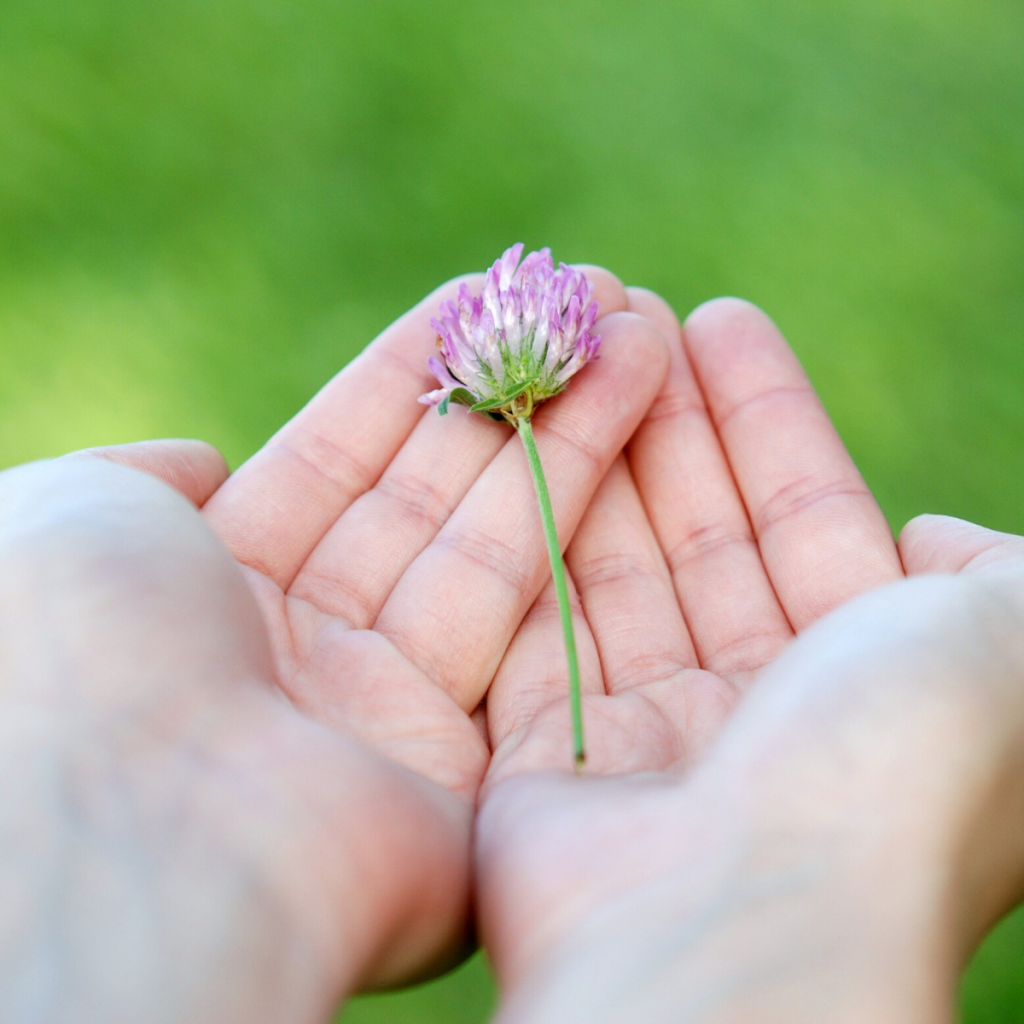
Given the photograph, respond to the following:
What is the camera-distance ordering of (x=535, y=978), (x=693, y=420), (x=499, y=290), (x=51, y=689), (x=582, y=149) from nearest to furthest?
1. (x=535, y=978)
2. (x=51, y=689)
3. (x=499, y=290)
4. (x=693, y=420)
5. (x=582, y=149)

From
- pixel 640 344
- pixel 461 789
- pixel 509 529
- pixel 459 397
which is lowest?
pixel 461 789

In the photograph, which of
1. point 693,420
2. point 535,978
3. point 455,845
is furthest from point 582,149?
point 535,978

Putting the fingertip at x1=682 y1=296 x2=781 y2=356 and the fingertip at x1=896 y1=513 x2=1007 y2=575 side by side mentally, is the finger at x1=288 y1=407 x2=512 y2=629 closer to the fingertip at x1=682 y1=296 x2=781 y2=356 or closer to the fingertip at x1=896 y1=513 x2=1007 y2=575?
the fingertip at x1=682 y1=296 x2=781 y2=356

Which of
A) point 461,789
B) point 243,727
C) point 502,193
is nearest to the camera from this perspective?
point 243,727

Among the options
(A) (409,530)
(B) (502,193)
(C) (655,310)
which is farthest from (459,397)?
(B) (502,193)

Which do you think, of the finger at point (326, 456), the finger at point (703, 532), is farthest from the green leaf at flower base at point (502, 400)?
the finger at point (703, 532)

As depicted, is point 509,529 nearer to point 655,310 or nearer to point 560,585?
point 560,585

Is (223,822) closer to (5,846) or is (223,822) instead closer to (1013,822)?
(5,846)

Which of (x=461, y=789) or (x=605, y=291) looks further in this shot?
(x=605, y=291)
